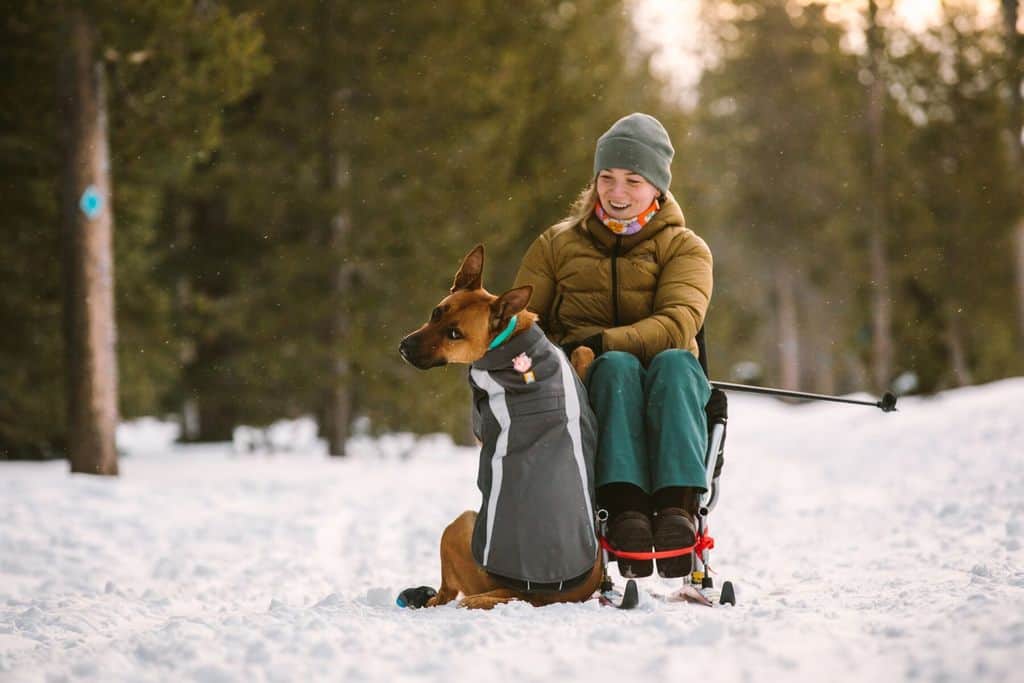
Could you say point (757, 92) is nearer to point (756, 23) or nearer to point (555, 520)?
point (756, 23)

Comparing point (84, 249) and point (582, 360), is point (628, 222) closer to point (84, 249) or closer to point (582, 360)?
point (582, 360)

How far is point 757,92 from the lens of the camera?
1225 inches

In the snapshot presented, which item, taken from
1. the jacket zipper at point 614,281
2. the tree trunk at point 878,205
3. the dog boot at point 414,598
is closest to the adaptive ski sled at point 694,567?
the dog boot at point 414,598

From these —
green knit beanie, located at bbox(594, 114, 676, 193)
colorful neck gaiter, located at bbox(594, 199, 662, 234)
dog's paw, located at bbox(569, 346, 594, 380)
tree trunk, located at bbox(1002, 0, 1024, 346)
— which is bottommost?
dog's paw, located at bbox(569, 346, 594, 380)

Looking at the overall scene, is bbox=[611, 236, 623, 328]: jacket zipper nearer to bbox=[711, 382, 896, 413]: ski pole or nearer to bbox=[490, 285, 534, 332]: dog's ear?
bbox=[711, 382, 896, 413]: ski pole

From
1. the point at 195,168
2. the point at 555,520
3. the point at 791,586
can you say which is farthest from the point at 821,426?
the point at 555,520

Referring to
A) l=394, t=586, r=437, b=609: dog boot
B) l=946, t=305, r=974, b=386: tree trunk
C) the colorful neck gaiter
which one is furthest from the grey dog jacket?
l=946, t=305, r=974, b=386: tree trunk

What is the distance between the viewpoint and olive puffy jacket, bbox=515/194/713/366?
14.5 feet

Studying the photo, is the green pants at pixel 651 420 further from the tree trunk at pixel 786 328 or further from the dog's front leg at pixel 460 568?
the tree trunk at pixel 786 328

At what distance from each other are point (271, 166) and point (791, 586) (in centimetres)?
963

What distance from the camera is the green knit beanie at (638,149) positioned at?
4.49m

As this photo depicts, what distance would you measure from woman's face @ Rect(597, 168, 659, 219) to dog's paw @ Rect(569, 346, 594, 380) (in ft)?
2.37

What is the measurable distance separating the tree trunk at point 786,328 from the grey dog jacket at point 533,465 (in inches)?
1077

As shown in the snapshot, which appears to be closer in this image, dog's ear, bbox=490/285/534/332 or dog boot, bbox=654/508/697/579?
dog's ear, bbox=490/285/534/332
